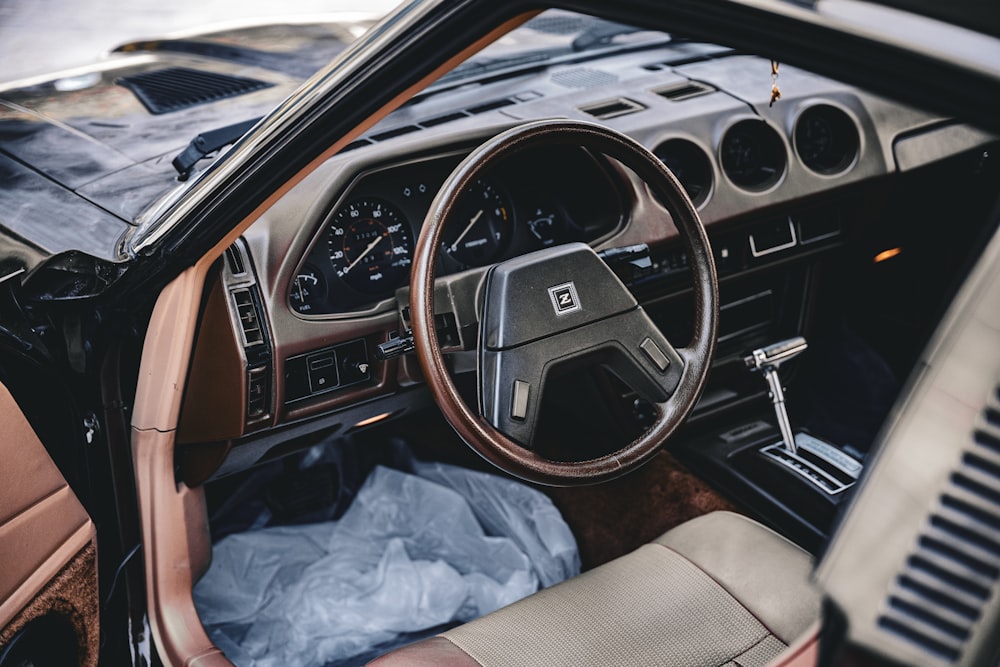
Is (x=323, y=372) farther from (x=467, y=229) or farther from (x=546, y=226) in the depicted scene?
(x=546, y=226)

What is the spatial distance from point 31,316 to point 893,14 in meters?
1.26

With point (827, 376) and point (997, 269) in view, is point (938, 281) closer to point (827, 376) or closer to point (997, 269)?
point (827, 376)

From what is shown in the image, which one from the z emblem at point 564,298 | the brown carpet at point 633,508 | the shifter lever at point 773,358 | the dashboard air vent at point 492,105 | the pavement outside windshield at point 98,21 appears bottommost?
the brown carpet at point 633,508

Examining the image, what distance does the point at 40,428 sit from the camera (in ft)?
4.51

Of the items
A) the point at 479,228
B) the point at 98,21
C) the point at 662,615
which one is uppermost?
the point at 98,21

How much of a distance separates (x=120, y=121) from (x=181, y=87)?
0.24m

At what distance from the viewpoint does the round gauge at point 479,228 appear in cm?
190

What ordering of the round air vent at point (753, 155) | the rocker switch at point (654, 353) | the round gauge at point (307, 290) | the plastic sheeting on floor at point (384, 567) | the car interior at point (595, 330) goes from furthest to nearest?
1. the round air vent at point (753, 155)
2. the plastic sheeting on floor at point (384, 567)
3. the round gauge at point (307, 290)
4. the rocker switch at point (654, 353)
5. the car interior at point (595, 330)

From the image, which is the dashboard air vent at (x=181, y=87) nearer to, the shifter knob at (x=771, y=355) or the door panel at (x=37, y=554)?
the door panel at (x=37, y=554)

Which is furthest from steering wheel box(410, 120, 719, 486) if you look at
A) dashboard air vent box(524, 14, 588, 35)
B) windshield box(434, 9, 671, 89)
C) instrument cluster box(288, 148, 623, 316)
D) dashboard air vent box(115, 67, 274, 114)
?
dashboard air vent box(524, 14, 588, 35)

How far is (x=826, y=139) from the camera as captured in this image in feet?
7.90

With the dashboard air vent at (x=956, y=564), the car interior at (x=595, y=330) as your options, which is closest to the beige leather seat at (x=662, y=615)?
the car interior at (x=595, y=330)

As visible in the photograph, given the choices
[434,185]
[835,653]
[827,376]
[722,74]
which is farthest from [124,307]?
[827,376]

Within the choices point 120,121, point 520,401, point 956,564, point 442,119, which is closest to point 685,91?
point 442,119
